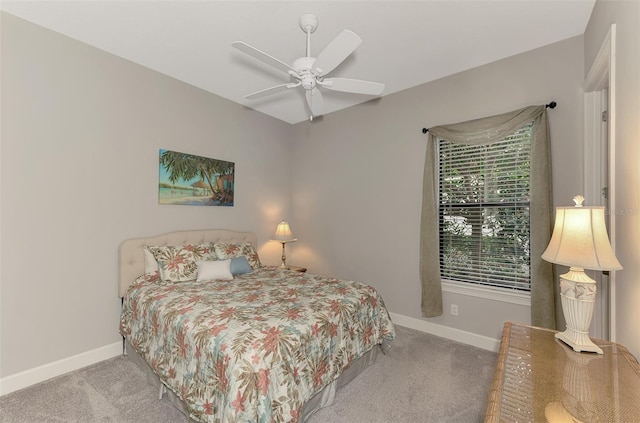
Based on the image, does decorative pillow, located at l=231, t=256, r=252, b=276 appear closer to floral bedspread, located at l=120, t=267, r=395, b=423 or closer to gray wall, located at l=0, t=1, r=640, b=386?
floral bedspread, located at l=120, t=267, r=395, b=423

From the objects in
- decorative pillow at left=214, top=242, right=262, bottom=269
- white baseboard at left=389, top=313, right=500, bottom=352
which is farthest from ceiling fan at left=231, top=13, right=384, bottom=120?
white baseboard at left=389, top=313, right=500, bottom=352

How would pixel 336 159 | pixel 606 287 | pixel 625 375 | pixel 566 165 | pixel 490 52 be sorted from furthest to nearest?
pixel 336 159, pixel 490 52, pixel 566 165, pixel 606 287, pixel 625 375

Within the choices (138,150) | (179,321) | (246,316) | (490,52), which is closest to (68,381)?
(179,321)

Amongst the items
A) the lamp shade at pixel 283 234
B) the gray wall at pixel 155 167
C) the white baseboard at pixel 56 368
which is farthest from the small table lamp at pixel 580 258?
the white baseboard at pixel 56 368

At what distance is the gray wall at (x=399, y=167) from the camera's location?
2.55 metres

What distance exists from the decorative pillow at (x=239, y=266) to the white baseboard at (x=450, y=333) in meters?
1.85

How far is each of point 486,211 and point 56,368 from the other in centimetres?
409

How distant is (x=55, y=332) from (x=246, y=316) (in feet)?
6.04

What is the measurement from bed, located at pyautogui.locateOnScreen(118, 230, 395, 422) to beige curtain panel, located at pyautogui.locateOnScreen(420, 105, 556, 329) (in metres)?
0.90

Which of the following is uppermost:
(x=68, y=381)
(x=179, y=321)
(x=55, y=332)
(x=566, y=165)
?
Answer: (x=566, y=165)

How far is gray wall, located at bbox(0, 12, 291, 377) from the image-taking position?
2.22 m

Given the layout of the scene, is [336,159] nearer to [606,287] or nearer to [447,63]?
[447,63]

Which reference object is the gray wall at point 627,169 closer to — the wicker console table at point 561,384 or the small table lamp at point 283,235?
the wicker console table at point 561,384

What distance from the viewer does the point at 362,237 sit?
3842 mm
